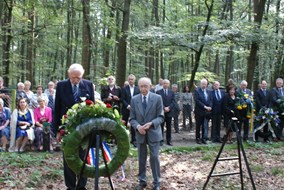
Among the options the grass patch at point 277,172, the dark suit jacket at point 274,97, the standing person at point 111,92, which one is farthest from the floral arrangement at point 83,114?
the dark suit jacket at point 274,97

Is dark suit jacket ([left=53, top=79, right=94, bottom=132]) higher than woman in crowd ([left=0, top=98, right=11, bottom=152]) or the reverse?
higher

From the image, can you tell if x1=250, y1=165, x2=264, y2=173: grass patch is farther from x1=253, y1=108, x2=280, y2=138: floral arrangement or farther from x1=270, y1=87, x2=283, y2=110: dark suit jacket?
x1=270, y1=87, x2=283, y2=110: dark suit jacket

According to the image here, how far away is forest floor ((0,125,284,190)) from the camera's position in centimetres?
563

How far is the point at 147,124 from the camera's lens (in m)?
5.18

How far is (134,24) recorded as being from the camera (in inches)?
715

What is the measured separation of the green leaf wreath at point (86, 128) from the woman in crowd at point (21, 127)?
4.12 metres

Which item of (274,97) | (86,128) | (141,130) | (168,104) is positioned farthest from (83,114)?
(274,97)

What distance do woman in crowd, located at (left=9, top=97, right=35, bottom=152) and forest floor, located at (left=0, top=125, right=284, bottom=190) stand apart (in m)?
0.33

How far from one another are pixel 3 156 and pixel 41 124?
1.48 meters

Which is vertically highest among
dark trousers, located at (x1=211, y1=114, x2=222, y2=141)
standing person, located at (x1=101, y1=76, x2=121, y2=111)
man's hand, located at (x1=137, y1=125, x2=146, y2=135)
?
standing person, located at (x1=101, y1=76, x2=121, y2=111)

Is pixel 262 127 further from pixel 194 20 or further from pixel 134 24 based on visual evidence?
pixel 134 24

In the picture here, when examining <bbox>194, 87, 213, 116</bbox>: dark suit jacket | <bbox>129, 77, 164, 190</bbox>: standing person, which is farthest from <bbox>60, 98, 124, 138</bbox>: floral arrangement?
<bbox>194, 87, 213, 116</bbox>: dark suit jacket

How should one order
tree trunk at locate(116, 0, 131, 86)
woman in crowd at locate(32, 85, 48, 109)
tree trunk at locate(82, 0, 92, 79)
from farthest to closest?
1. tree trunk at locate(116, 0, 131, 86)
2. tree trunk at locate(82, 0, 92, 79)
3. woman in crowd at locate(32, 85, 48, 109)

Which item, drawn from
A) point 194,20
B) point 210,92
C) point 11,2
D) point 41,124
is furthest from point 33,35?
point 210,92
